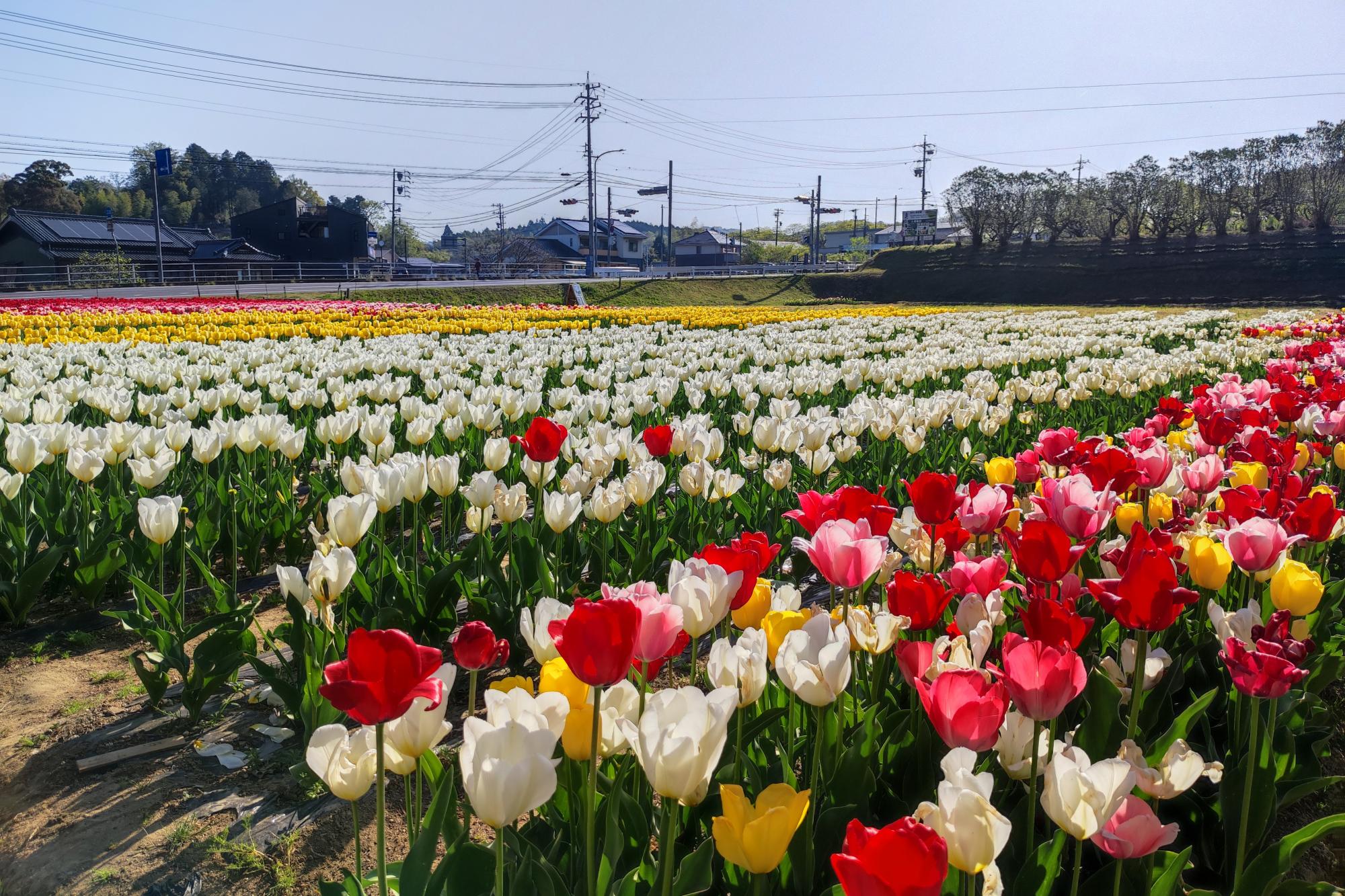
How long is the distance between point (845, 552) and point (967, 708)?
587 millimetres

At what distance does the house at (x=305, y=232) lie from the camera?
62.1 meters

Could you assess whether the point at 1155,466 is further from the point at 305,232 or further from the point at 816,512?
the point at 305,232

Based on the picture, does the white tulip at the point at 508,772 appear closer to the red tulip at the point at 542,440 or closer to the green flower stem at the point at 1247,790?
the green flower stem at the point at 1247,790

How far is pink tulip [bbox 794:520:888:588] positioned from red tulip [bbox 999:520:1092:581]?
0.30m

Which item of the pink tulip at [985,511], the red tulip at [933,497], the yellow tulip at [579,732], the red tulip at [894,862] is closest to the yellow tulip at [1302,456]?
the pink tulip at [985,511]

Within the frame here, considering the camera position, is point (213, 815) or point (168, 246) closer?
point (213, 815)

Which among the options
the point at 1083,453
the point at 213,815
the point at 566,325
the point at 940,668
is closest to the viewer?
the point at 940,668

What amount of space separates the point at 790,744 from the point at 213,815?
164cm

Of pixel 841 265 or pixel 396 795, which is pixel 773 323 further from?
pixel 841 265

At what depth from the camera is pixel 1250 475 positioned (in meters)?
3.19

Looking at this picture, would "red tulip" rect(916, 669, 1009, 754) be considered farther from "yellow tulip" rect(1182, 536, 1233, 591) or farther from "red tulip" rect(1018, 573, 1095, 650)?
"yellow tulip" rect(1182, 536, 1233, 591)

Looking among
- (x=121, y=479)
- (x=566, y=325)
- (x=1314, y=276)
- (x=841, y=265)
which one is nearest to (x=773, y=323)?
(x=566, y=325)

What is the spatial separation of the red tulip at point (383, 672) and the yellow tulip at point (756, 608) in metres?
0.87

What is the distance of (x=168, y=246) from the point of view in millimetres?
54344
